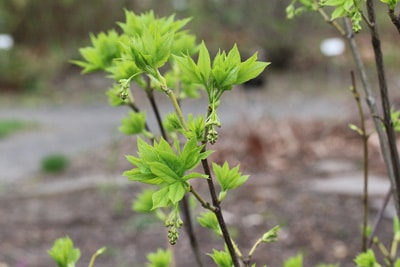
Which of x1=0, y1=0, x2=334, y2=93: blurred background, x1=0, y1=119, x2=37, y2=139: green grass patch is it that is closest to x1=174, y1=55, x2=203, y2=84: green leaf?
x1=0, y1=119, x2=37, y2=139: green grass patch

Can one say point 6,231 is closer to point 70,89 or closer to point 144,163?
point 144,163

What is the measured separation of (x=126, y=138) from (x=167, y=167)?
7.97 meters

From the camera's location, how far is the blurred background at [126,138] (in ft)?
14.3

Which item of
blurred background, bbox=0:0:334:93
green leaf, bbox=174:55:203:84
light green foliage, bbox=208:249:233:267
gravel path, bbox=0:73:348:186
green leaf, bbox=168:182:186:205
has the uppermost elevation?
blurred background, bbox=0:0:334:93

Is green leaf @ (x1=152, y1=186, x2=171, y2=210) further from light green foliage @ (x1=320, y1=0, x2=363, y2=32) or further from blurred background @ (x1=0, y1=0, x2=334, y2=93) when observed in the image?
blurred background @ (x1=0, y1=0, x2=334, y2=93)

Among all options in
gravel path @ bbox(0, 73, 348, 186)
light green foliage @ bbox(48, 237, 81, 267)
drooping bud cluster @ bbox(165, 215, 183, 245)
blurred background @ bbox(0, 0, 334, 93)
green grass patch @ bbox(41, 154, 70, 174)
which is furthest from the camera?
blurred background @ bbox(0, 0, 334, 93)

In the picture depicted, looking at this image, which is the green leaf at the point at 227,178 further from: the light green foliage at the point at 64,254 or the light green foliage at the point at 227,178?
the light green foliage at the point at 64,254

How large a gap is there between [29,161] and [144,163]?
25.3 ft

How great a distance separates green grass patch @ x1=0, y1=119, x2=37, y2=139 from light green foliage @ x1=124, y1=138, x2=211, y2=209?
9.74 metres

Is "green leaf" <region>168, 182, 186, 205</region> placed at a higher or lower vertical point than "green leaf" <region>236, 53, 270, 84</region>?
lower

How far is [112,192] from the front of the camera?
215 inches

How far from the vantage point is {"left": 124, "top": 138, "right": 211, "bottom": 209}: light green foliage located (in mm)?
916

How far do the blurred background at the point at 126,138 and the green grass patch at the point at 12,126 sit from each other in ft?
0.07

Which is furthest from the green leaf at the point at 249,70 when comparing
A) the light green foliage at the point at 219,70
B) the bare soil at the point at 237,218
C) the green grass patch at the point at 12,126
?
the green grass patch at the point at 12,126
